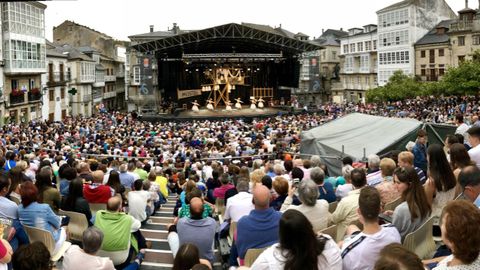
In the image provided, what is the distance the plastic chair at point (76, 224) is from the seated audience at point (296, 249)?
364 cm

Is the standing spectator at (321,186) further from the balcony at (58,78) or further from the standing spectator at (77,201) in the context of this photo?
the balcony at (58,78)

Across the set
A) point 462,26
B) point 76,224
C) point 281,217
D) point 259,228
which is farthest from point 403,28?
point 281,217

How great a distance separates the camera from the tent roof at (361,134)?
12273mm

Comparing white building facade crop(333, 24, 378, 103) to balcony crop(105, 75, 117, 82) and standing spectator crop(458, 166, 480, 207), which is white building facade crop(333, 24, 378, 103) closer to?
balcony crop(105, 75, 117, 82)

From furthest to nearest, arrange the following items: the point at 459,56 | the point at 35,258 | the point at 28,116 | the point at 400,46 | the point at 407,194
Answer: the point at 400,46
the point at 459,56
the point at 28,116
the point at 407,194
the point at 35,258

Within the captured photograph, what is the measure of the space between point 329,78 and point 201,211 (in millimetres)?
68499

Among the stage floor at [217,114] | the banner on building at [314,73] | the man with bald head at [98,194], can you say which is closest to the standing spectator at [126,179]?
the man with bald head at [98,194]

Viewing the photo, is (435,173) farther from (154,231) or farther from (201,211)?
(154,231)

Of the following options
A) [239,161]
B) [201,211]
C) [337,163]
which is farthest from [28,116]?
[201,211]

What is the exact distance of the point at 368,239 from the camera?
3826 mm

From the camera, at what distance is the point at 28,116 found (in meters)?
39.8

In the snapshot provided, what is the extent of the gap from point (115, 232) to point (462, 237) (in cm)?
401

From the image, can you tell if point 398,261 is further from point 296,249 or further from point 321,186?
point 321,186

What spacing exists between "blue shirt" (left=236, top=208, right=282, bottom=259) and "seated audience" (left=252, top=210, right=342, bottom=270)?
117 cm
